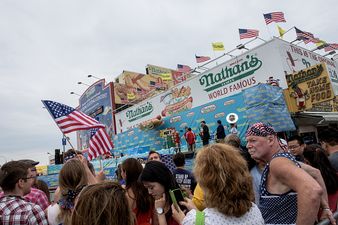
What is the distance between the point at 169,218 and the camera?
2.54 metres

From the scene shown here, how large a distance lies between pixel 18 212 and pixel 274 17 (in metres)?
16.7

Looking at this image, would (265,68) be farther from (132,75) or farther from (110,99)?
(132,75)

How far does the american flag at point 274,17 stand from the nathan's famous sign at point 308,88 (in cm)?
412

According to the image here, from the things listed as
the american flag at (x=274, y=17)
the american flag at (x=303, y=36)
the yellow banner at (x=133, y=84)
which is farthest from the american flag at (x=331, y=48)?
the yellow banner at (x=133, y=84)

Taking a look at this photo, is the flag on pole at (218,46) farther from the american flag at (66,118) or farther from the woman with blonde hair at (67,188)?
the woman with blonde hair at (67,188)

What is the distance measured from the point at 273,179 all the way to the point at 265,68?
1339 cm

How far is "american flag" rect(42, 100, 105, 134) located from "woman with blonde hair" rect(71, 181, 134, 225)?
4878mm

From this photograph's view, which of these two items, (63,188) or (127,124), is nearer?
(63,188)

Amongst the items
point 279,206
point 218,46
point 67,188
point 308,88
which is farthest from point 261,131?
point 218,46

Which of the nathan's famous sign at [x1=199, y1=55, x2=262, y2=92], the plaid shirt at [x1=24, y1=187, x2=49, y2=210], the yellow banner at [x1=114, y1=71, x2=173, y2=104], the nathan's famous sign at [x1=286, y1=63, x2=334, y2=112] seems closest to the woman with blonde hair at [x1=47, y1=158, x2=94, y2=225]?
the plaid shirt at [x1=24, y1=187, x2=49, y2=210]

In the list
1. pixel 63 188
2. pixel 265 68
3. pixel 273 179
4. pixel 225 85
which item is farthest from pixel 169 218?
pixel 225 85

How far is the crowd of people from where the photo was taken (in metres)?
1.61

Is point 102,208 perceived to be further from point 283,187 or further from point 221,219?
point 283,187

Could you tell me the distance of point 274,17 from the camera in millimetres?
16078
